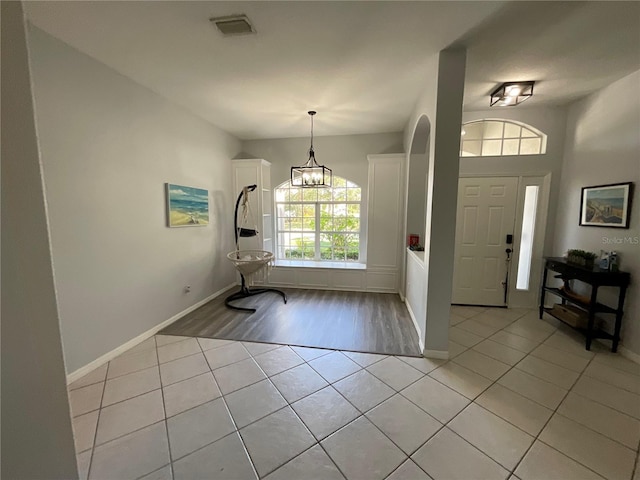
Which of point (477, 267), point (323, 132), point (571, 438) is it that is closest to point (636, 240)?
point (477, 267)

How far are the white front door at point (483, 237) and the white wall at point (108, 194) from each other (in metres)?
3.94

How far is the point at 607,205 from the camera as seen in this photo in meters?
2.77

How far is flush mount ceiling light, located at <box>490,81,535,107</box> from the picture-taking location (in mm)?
2705

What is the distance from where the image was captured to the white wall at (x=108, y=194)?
2041mm

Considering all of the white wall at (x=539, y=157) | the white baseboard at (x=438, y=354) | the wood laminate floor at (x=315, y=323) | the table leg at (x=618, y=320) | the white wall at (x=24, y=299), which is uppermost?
the white wall at (x=539, y=157)

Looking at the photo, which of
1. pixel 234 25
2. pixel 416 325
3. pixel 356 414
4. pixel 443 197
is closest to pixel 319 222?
pixel 416 325

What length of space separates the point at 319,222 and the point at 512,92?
3348 mm

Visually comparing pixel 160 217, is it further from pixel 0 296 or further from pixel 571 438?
pixel 571 438

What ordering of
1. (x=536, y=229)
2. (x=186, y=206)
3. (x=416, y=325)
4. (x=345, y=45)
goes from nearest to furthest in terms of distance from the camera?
1. (x=345, y=45)
2. (x=416, y=325)
3. (x=186, y=206)
4. (x=536, y=229)

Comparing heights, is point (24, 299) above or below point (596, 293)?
above

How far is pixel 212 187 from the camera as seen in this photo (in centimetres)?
410

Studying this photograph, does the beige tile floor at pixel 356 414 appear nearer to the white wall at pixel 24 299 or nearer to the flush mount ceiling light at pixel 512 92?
the white wall at pixel 24 299
